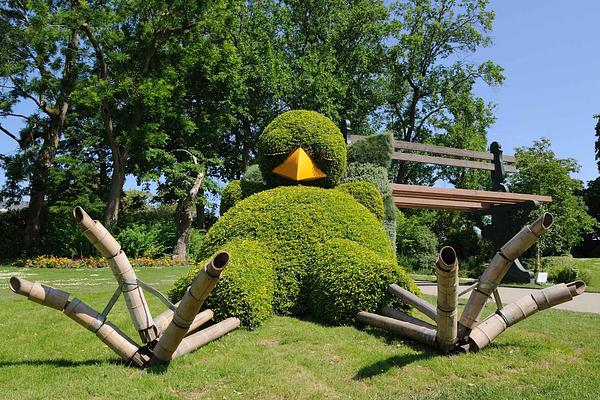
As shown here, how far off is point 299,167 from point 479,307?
3.38 m

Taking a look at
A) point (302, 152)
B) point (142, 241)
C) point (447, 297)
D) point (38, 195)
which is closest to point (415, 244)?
point (142, 241)

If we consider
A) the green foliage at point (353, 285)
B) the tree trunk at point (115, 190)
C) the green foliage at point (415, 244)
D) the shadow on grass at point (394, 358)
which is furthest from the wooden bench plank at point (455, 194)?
the tree trunk at point (115, 190)

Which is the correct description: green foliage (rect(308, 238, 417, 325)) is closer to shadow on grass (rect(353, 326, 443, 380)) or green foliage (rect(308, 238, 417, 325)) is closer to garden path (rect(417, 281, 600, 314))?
shadow on grass (rect(353, 326, 443, 380))

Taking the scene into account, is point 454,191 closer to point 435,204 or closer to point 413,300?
point 435,204

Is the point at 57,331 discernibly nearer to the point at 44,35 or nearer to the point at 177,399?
the point at 177,399

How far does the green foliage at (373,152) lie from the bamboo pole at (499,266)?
4673mm

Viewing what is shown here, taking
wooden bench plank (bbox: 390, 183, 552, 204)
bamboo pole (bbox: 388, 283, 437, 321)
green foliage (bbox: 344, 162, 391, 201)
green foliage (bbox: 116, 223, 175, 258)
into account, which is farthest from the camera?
green foliage (bbox: 116, 223, 175, 258)

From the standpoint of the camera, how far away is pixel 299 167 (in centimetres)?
671

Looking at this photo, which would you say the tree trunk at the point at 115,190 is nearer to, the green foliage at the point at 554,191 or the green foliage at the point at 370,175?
the green foliage at the point at 370,175

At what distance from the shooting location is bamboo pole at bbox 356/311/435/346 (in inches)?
173

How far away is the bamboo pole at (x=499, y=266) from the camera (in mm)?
3754

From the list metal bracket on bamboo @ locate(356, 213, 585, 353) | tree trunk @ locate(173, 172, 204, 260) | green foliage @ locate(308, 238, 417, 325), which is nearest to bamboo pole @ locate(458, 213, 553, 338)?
metal bracket on bamboo @ locate(356, 213, 585, 353)

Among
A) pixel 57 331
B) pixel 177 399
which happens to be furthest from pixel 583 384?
pixel 57 331

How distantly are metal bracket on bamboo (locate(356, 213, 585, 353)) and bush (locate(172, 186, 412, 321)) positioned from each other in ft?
Answer: 4.12
